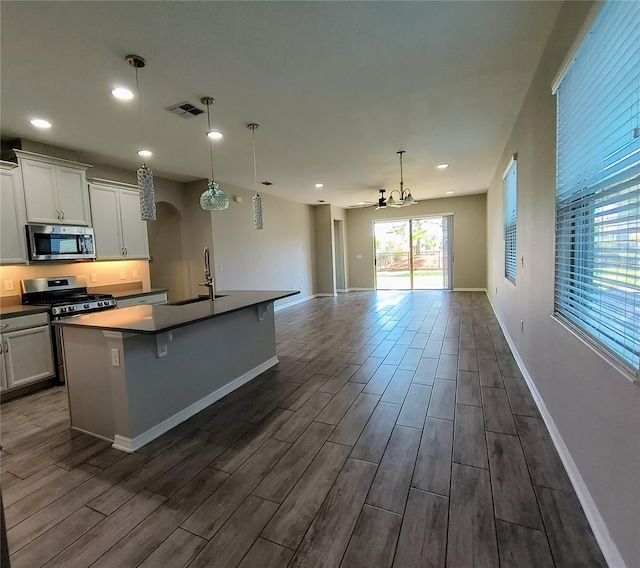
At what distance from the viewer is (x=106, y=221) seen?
14.3 feet

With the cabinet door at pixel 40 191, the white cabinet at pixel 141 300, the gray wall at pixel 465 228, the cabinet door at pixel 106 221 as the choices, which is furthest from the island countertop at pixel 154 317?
the gray wall at pixel 465 228

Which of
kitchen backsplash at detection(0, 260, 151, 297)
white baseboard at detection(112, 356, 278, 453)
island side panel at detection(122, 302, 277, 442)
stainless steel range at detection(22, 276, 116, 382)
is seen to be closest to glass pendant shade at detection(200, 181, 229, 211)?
island side panel at detection(122, 302, 277, 442)

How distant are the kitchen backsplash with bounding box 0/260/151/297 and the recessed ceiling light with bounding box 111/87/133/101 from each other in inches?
91.0

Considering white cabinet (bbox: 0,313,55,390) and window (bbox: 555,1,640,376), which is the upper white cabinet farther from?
window (bbox: 555,1,640,376)

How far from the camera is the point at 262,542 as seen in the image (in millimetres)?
1512

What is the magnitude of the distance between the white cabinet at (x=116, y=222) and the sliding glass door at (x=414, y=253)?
6912mm

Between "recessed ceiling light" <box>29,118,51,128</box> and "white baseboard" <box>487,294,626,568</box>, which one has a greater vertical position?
"recessed ceiling light" <box>29,118,51,128</box>

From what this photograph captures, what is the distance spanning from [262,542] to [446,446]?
1.29m

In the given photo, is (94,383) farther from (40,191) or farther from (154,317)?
(40,191)

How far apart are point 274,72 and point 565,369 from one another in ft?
9.21

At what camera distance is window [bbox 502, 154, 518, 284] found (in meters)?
4.17

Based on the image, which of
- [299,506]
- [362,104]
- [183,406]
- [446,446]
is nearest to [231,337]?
[183,406]

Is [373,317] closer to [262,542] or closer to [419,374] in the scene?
[419,374]

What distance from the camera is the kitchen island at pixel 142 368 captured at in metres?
2.29
